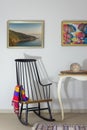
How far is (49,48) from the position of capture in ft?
15.8

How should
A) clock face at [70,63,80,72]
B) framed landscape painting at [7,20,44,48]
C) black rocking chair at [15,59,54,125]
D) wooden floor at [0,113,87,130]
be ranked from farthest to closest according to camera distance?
framed landscape painting at [7,20,44,48]
black rocking chair at [15,59,54,125]
clock face at [70,63,80,72]
wooden floor at [0,113,87,130]

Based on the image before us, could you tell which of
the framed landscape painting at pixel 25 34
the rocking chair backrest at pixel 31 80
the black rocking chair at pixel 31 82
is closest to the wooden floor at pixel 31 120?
the black rocking chair at pixel 31 82

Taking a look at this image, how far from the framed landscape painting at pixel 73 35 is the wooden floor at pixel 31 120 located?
130 centimetres

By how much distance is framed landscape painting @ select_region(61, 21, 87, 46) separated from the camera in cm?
477

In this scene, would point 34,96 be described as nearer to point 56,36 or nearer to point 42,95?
point 42,95

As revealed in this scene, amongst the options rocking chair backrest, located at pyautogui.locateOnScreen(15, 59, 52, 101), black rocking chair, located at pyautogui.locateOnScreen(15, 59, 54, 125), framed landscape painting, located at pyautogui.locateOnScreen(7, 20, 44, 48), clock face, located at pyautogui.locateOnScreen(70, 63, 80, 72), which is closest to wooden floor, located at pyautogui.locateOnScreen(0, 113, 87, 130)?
black rocking chair, located at pyautogui.locateOnScreen(15, 59, 54, 125)

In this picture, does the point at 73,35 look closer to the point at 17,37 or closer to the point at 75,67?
the point at 75,67

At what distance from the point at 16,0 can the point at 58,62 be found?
138 cm

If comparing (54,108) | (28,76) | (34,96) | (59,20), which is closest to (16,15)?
(59,20)

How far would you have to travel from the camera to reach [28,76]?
15.7 ft

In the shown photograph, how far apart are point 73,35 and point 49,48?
0.50m

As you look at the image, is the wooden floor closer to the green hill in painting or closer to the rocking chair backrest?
the rocking chair backrest

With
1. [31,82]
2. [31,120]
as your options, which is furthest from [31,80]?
[31,120]

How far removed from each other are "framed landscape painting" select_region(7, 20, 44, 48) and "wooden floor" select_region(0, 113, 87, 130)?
4.22ft
